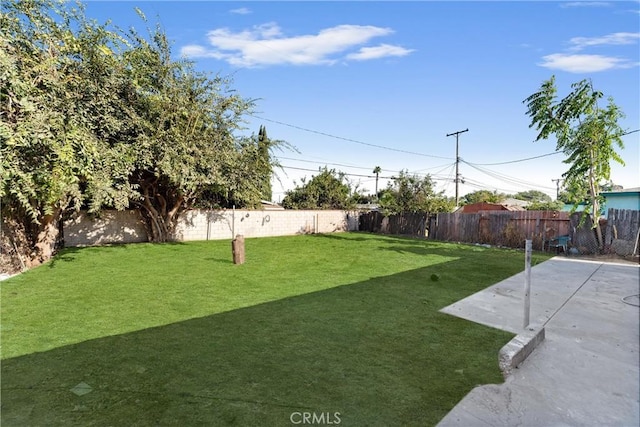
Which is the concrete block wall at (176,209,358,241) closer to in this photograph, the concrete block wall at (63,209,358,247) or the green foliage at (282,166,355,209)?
the concrete block wall at (63,209,358,247)

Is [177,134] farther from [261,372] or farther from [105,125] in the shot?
[261,372]

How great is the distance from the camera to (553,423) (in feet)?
6.18

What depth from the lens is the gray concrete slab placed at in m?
1.96

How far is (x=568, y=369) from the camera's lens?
2.56 metres

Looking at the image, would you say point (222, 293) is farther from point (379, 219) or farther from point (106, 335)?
point (379, 219)

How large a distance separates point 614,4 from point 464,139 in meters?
14.2

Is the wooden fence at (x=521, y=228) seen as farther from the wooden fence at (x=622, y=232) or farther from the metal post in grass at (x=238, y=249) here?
the metal post in grass at (x=238, y=249)

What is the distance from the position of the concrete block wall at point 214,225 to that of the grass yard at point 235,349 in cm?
511

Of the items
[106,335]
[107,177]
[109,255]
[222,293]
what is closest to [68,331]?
[106,335]

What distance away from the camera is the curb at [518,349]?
97.7 inches

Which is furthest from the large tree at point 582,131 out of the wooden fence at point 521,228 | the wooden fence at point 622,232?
the wooden fence at point 521,228

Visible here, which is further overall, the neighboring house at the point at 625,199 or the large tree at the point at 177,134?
the neighboring house at the point at 625,199

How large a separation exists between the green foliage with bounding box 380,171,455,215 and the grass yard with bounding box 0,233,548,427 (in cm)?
935

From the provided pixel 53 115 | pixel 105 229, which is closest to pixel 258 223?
pixel 105 229
